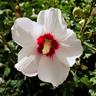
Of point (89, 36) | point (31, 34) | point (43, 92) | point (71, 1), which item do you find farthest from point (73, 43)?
point (71, 1)

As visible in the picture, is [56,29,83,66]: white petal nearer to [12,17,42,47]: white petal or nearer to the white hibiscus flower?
the white hibiscus flower

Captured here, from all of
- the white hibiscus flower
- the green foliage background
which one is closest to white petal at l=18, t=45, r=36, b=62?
the white hibiscus flower

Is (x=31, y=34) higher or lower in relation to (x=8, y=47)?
higher

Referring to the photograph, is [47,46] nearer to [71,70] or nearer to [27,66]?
[27,66]

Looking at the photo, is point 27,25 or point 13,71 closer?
point 27,25

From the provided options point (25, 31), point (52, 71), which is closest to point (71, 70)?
point (52, 71)

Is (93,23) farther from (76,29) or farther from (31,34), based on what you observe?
(31,34)

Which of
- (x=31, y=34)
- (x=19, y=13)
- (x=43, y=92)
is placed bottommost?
(x=43, y=92)

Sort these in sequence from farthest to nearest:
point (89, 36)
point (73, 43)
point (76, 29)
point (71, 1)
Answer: point (71, 1) → point (76, 29) → point (89, 36) → point (73, 43)
